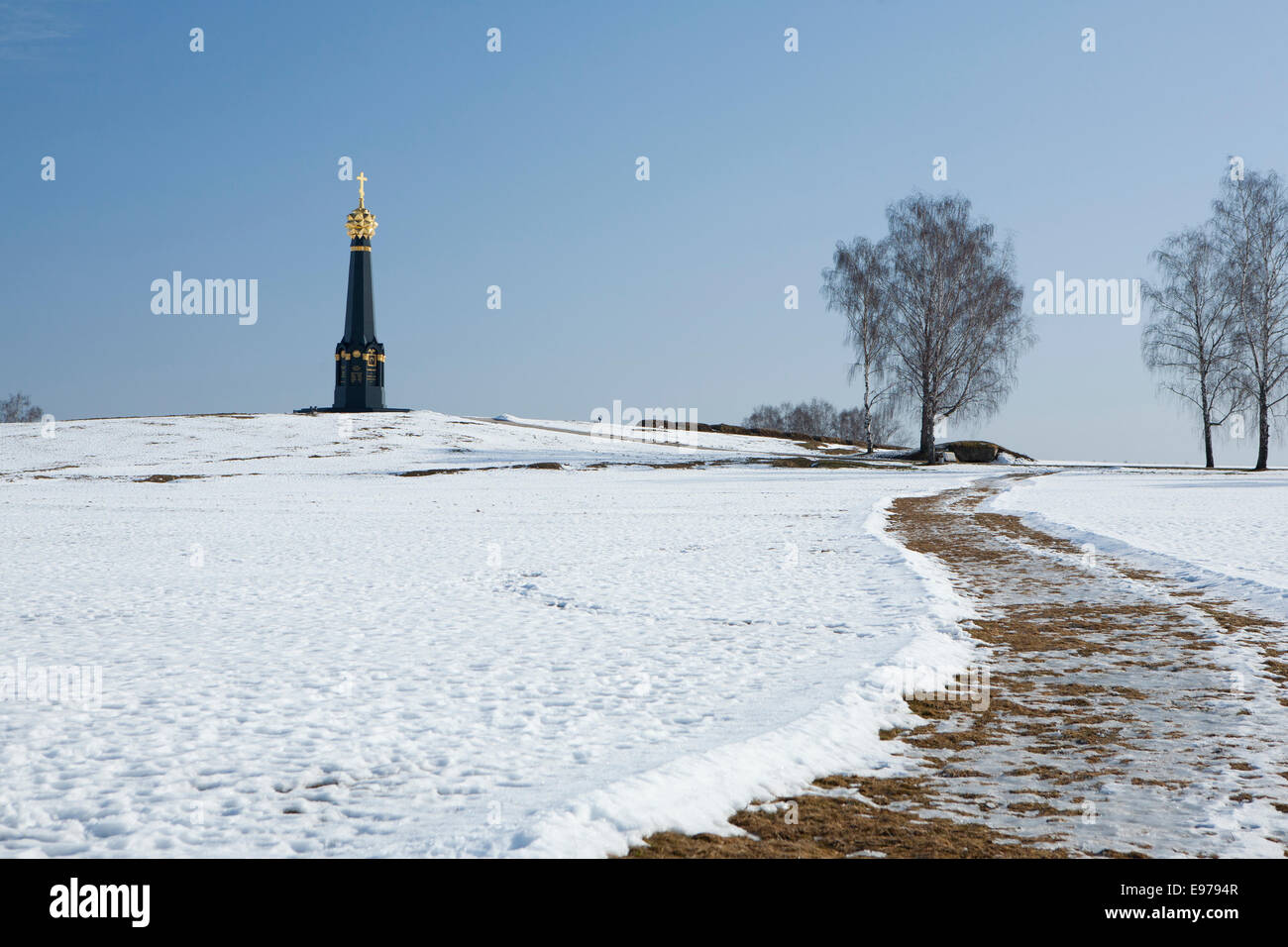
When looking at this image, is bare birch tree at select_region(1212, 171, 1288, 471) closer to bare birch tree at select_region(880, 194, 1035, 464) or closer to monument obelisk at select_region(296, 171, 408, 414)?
bare birch tree at select_region(880, 194, 1035, 464)

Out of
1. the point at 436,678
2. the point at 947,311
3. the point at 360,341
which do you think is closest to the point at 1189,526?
the point at 436,678

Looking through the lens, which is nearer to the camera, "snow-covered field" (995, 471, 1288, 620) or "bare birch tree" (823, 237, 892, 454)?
"snow-covered field" (995, 471, 1288, 620)

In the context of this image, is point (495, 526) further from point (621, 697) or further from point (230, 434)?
point (230, 434)

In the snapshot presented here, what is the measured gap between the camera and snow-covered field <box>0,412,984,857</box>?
386 centimetres

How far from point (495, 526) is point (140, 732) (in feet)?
40.8

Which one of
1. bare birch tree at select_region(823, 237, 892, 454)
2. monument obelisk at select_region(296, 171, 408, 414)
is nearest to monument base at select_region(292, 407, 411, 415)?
monument obelisk at select_region(296, 171, 408, 414)

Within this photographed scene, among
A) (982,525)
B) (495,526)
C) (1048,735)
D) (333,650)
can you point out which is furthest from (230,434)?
(1048,735)

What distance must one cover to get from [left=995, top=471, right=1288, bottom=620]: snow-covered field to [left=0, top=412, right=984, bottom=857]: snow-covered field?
311cm

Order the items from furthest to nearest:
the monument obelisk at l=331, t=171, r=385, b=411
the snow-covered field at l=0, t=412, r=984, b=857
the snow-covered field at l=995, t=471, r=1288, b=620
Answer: the monument obelisk at l=331, t=171, r=385, b=411
the snow-covered field at l=995, t=471, r=1288, b=620
the snow-covered field at l=0, t=412, r=984, b=857

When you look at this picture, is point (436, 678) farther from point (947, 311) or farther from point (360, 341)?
point (360, 341)

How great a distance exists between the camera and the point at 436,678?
6.20 metres

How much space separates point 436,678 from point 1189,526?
14440mm

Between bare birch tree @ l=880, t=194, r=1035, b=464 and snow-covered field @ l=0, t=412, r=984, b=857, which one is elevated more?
bare birch tree @ l=880, t=194, r=1035, b=464

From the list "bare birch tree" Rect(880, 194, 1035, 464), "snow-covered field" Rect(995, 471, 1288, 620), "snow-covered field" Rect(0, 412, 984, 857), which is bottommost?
"snow-covered field" Rect(0, 412, 984, 857)
